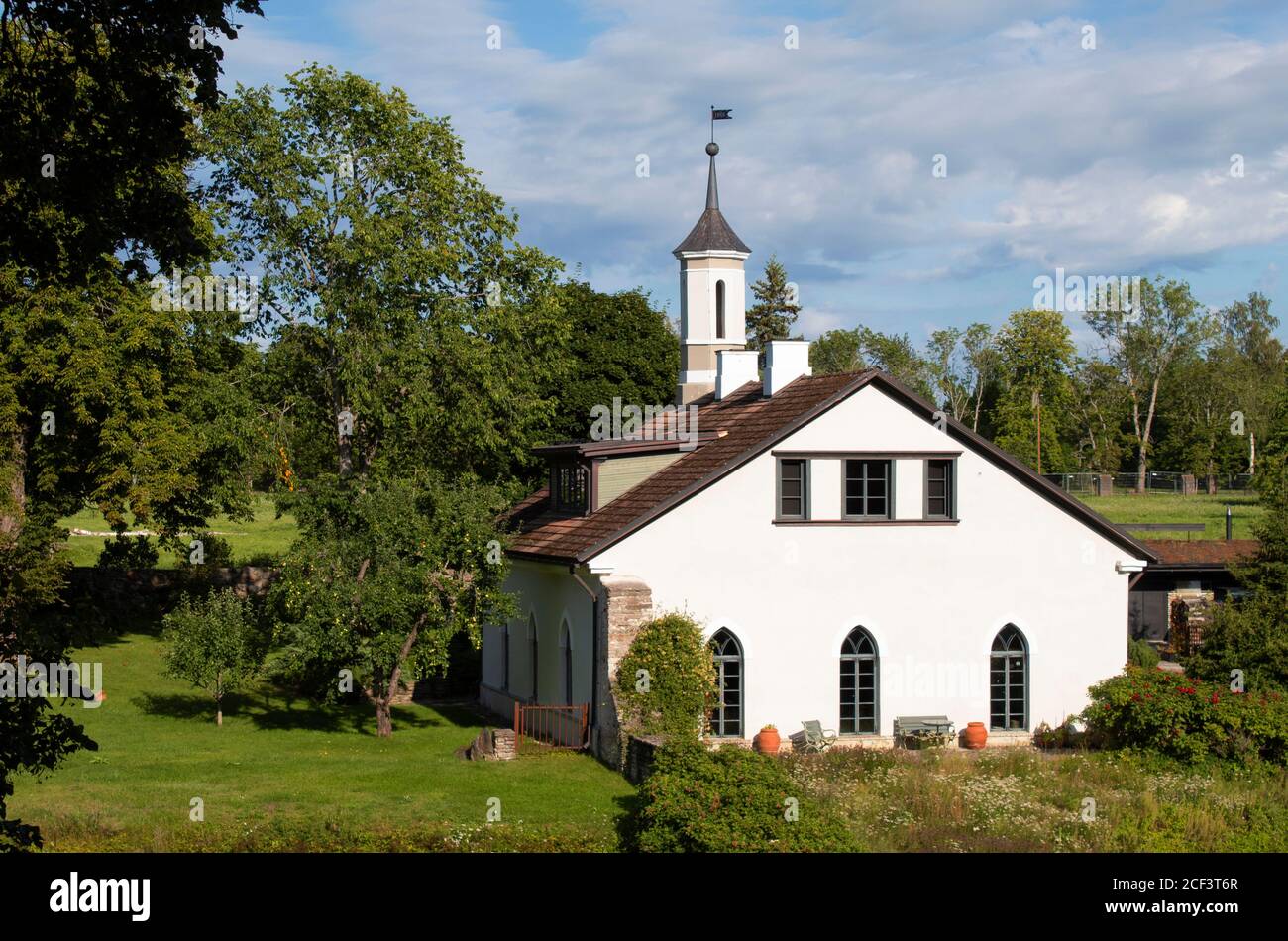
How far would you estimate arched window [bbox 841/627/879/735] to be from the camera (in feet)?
86.9

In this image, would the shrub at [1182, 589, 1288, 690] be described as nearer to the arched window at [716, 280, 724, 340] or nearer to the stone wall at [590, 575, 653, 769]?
the stone wall at [590, 575, 653, 769]

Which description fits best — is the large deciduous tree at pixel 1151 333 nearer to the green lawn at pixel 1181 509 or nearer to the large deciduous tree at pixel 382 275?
the green lawn at pixel 1181 509

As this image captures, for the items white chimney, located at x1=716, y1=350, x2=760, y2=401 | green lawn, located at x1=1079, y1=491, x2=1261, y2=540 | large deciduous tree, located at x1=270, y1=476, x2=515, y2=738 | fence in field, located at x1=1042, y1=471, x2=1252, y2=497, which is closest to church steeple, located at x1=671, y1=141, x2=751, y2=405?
white chimney, located at x1=716, y1=350, x2=760, y2=401

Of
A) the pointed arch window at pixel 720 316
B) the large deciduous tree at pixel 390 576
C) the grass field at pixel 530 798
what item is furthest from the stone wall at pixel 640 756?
the pointed arch window at pixel 720 316

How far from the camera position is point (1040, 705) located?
27.2 meters

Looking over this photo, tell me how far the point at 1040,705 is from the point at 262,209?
2307cm

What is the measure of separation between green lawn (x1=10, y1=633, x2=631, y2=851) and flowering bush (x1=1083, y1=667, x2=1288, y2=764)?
31.0 ft

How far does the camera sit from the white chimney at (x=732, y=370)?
32.6m

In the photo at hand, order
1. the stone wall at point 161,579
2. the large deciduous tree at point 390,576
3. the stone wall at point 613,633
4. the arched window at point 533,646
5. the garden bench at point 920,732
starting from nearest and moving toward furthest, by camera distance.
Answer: the stone wall at point 613,633, the garden bench at point 920,732, the large deciduous tree at point 390,576, the arched window at point 533,646, the stone wall at point 161,579

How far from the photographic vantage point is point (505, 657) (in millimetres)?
32312

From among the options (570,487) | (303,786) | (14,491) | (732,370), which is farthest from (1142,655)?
(14,491)

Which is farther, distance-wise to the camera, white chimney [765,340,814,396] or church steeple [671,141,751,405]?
church steeple [671,141,751,405]

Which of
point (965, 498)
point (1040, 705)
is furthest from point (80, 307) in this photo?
point (1040, 705)

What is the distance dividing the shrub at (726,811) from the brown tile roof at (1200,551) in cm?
2301
